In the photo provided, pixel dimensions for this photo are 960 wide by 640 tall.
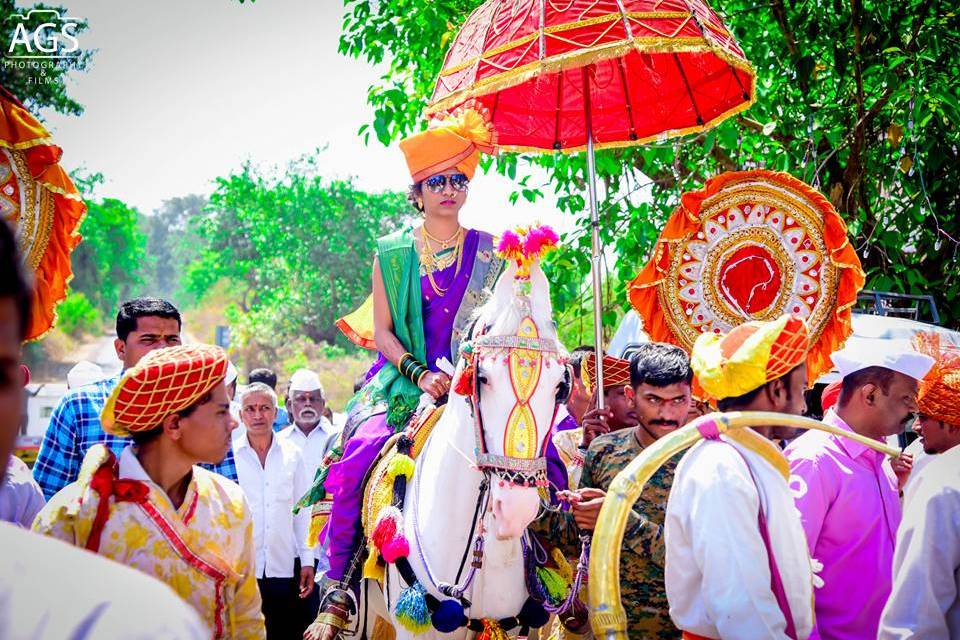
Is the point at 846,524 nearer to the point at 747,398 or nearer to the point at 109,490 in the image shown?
the point at 747,398

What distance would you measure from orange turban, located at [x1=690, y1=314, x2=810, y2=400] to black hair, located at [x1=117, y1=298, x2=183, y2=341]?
110 inches

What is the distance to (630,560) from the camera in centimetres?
415

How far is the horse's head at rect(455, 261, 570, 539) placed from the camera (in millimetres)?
3795

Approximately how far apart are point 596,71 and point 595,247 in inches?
52.5

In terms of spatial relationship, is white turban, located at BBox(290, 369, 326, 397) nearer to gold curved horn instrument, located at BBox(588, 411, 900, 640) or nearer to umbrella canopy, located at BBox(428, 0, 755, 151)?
umbrella canopy, located at BBox(428, 0, 755, 151)

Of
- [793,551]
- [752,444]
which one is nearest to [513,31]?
[752,444]

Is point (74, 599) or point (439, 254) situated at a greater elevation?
point (439, 254)

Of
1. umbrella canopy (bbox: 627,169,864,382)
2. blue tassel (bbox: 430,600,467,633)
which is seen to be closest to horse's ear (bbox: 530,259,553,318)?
umbrella canopy (bbox: 627,169,864,382)

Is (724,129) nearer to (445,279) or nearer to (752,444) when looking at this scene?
(445,279)

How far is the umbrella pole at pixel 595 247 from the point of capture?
4.95m

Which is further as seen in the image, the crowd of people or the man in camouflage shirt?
the man in camouflage shirt

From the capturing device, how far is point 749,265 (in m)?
4.94

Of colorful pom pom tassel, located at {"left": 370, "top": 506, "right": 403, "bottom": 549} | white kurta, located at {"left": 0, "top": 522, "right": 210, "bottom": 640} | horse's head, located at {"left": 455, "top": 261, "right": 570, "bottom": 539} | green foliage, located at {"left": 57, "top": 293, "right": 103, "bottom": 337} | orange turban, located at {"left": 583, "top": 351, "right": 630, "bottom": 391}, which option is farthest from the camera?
green foliage, located at {"left": 57, "top": 293, "right": 103, "bottom": 337}

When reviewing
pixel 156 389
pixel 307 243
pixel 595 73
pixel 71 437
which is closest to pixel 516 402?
pixel 156 389
